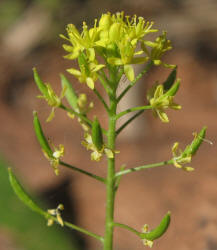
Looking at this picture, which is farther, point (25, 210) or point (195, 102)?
point (195, 102)

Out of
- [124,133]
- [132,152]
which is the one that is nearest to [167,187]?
[132,152]

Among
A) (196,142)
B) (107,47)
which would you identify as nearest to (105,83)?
(107,47)

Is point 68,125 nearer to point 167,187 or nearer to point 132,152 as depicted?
point 132,152

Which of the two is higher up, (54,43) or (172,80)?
(54,43)

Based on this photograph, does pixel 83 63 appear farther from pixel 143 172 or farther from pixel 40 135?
pixel 143 172

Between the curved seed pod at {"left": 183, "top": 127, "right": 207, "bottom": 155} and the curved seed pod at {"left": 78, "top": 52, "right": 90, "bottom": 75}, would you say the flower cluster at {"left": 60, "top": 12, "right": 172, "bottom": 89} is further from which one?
the curved seed pod at {"left": 183, "top": 127, "right": 207, "bottom": 155}

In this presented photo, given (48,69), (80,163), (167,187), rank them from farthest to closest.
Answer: (48,69)
(80,163)
(167,187)

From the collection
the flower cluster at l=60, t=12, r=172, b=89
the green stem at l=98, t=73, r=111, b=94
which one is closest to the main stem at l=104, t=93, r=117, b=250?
the green stem at l=98, t=73, r=111, b=94
